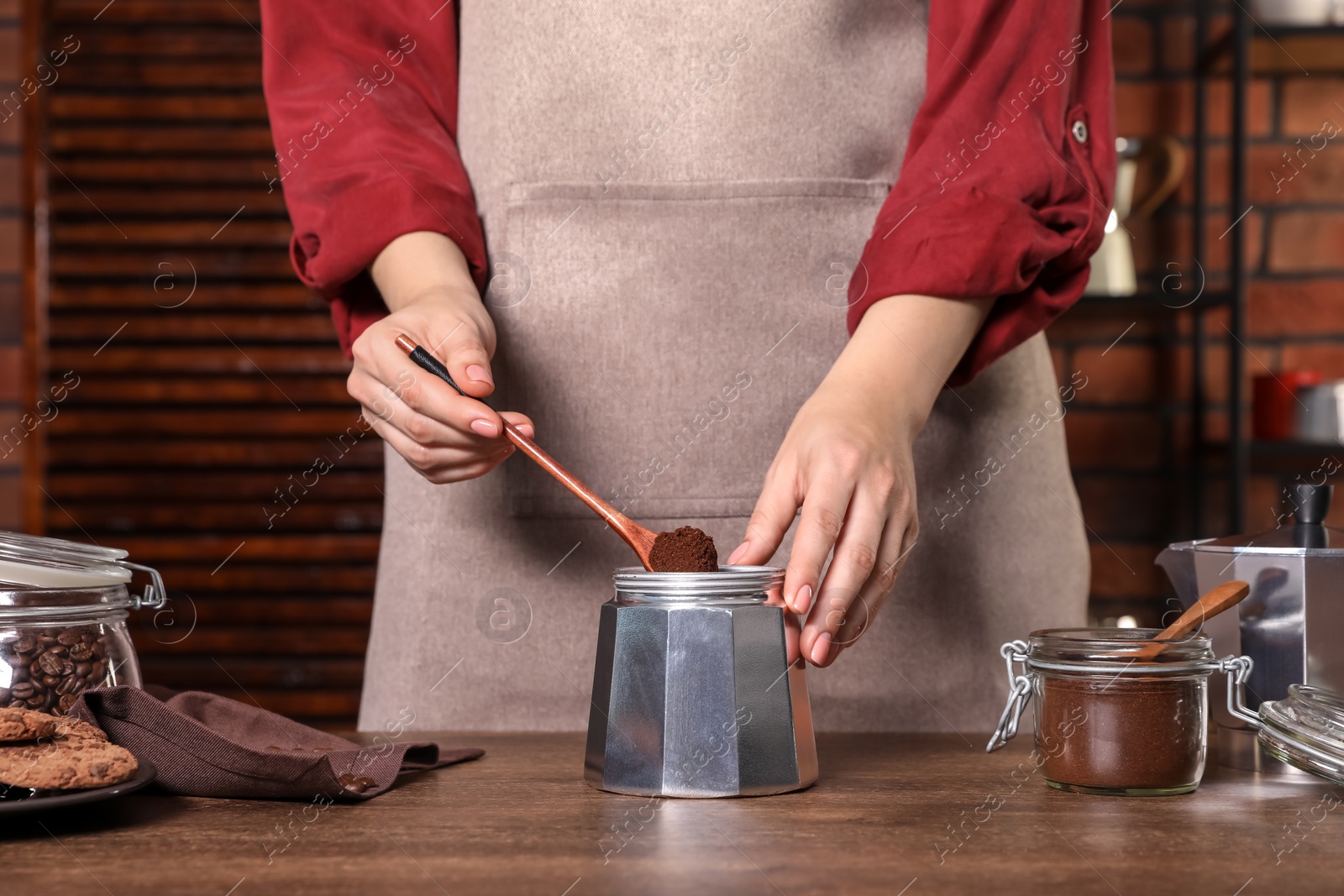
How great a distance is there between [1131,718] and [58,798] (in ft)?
1.64

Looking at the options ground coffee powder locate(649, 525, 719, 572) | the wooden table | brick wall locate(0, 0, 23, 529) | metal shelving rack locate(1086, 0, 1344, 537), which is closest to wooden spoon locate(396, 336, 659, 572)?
ground coffee powder locate(649, 525, 719, 572)

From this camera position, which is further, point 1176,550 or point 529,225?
point 529,225

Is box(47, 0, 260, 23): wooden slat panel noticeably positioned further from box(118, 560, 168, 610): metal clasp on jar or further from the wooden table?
the wooden table

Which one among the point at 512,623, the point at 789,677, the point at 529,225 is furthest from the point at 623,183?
the point at 789,677

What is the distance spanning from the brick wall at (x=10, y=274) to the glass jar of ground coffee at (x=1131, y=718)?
82.1 inches

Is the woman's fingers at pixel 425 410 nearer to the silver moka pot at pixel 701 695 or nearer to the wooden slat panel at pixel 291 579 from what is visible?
the silver moka pot at pixel 701 695

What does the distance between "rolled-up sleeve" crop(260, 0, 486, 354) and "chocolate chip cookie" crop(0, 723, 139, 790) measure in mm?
462

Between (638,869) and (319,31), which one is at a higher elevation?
(319,31)

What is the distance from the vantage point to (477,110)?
108cm

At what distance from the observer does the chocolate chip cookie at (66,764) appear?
21.2 inches

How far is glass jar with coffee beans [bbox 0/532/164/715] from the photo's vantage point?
648 millimetres

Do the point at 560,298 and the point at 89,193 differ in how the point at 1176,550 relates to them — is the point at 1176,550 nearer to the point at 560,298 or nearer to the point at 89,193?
the point at 560,298

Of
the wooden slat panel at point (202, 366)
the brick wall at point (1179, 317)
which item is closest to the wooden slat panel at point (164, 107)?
the wooden slat panel at point (202, 366)

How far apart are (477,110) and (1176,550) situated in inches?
26.3
